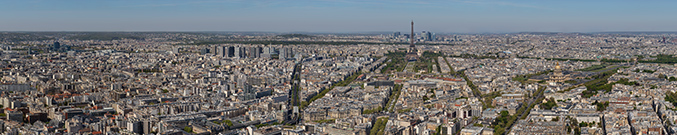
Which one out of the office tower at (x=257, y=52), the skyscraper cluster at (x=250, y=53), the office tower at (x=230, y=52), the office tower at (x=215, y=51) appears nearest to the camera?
the skyscraper cluster at (x=250, y=53)

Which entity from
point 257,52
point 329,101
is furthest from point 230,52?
point 329,101

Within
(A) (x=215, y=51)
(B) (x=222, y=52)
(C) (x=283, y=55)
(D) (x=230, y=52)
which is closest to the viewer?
(C) (x=283, y=55)

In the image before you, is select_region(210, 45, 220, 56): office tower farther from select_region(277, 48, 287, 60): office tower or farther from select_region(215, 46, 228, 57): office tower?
select_region(277, 48, 287, 60): office tower

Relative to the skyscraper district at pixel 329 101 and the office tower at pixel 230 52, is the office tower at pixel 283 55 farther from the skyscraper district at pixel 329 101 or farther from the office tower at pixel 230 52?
the skyscraper district at pixel 329 101

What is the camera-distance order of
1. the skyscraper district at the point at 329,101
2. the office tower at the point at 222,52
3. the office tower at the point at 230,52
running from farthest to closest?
the office tower at the point at 222,52
the office tower at the point at 230,52
the skyscraper district at the point at 329,101

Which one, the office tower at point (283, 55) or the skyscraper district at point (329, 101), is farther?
the office tower at point (283, 55)

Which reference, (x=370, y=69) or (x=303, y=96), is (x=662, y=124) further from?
(x=370, y=69)

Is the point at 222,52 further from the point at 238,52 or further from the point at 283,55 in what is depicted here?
the point at 283,55

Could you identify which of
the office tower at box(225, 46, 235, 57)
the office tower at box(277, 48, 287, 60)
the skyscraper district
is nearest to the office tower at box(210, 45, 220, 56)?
the office tower at box(225, 46, 235, 57)

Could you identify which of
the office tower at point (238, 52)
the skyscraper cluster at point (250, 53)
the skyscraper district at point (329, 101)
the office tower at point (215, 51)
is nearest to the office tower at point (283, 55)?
the skyscraper cluster at point (250, 53)

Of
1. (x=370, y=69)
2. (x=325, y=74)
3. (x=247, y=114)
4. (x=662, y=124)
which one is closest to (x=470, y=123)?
(x=662, y=124)

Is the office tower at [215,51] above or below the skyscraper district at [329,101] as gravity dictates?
above
